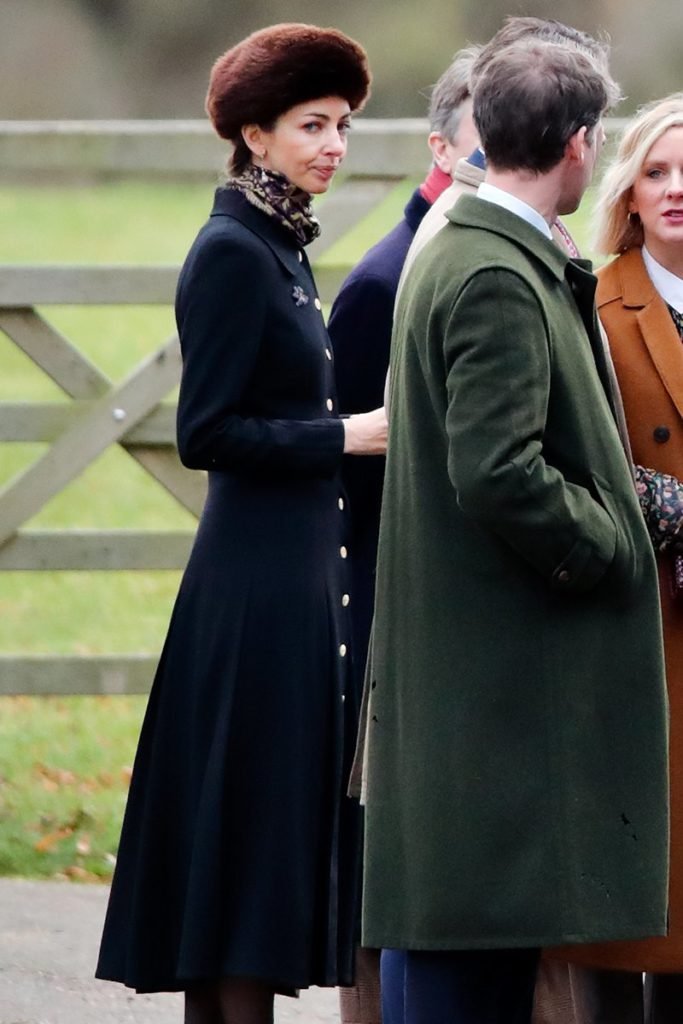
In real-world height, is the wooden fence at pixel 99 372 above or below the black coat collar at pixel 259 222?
above

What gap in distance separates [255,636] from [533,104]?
3.88 feet

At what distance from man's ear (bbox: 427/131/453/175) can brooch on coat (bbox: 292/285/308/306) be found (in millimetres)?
566

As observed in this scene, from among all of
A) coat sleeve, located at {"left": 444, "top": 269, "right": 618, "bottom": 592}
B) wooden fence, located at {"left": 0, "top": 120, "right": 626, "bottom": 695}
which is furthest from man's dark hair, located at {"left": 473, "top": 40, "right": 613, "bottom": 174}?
wooden fence, located at {"left": 0, "top": 120, "right": 626, "bottom": 695}

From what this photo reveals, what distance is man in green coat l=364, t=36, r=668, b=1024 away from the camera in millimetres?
2895

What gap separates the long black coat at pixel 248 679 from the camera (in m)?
3.55

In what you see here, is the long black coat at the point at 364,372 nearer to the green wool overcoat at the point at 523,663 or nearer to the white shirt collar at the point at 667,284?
the white shirt collar at the point at 667,284

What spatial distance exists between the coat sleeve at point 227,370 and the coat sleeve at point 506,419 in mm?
748

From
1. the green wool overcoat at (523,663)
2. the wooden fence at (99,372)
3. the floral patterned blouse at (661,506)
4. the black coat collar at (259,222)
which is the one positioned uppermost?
the wooden fence at (99,372)

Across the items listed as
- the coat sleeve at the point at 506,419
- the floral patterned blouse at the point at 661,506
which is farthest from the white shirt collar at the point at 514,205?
the floral patterned blouse at the point at 661,506

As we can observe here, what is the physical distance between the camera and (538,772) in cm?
292

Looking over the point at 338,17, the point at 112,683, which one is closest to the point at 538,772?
the point at 112,683

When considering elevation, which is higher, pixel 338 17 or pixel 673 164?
pixel 338 17

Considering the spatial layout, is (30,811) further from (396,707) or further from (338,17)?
(338,17)

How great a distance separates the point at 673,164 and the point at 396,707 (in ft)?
4.39
